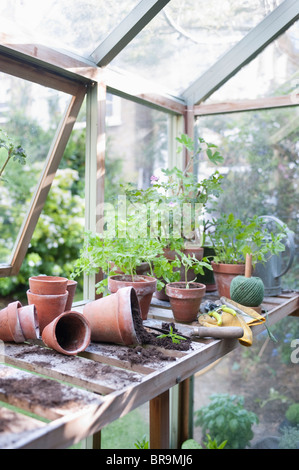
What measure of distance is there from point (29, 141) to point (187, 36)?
1190 mm

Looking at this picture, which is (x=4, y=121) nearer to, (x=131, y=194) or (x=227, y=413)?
(x=131, y=194)

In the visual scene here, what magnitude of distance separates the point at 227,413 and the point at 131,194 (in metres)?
1.70

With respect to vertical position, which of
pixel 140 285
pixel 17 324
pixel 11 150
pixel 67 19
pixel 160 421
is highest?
pixel 67 19

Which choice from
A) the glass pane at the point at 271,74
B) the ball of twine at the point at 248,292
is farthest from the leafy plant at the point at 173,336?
the glass pane at the point at 271,74

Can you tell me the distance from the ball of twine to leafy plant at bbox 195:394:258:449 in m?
1.21

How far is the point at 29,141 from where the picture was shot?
79.7 inches

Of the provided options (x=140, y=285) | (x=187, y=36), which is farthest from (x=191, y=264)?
(x=187, y=36)

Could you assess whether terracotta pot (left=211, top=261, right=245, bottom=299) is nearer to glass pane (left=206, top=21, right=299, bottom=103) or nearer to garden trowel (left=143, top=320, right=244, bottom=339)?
garden trowel (left=143, top=320, right=244, bottom=339)

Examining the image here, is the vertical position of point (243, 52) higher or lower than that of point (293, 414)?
higher

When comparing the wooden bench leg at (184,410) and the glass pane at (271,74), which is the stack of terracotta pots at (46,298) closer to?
the wooden bench leg at (184,410)

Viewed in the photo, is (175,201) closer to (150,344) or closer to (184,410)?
(150,344)
